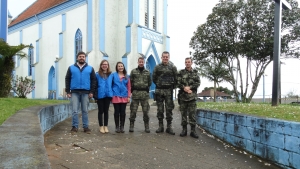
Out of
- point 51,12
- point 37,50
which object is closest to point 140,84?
point 51,12

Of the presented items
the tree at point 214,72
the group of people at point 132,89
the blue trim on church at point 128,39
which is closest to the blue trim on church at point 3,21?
the blue trim on church at point 128,39

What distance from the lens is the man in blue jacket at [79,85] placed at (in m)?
6.22

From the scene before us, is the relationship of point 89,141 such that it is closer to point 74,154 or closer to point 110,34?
point 74,154

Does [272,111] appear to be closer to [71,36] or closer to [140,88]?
[140,88]

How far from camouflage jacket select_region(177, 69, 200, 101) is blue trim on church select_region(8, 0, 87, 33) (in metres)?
18.5

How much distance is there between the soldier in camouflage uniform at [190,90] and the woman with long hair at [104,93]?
1.60 meters

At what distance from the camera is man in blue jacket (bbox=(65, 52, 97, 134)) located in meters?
6.22

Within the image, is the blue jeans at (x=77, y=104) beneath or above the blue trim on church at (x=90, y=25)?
beneath

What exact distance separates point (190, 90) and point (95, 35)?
17.3m

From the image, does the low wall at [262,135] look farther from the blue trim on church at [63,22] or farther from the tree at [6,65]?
the blue trim on church at [63,22]

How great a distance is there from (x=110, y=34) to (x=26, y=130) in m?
20.2

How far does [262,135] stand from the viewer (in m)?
5.02

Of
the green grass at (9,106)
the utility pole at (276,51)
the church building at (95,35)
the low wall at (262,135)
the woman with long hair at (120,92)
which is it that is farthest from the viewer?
the church building at (95,35)

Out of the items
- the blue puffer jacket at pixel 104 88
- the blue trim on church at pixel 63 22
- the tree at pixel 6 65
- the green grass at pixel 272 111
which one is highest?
the blue trim on church at pixel 63 22
